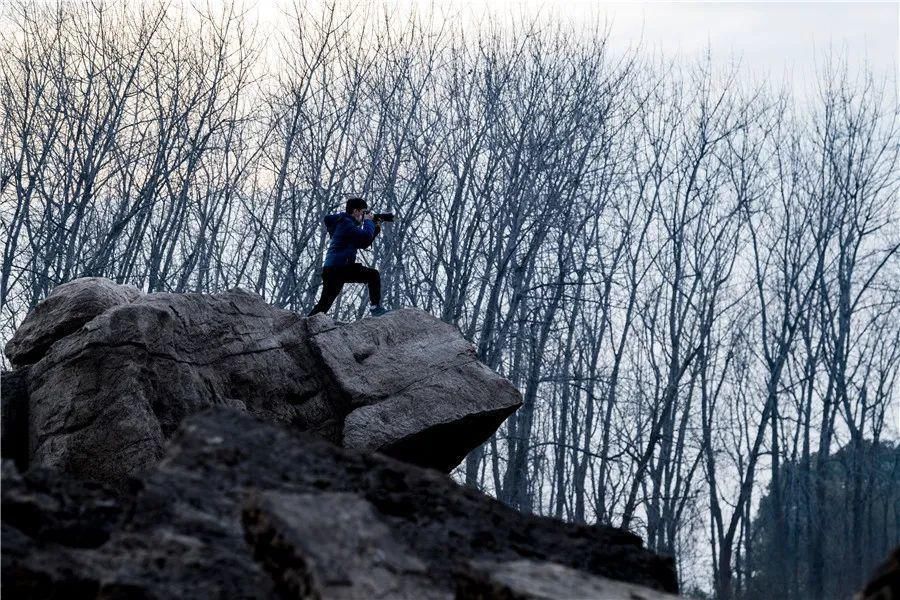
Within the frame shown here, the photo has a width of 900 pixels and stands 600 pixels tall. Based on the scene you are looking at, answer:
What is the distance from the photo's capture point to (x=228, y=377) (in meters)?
9.30

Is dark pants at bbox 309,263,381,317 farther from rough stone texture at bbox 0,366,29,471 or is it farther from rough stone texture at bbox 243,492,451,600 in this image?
rough stone texture at bbox 243,492,451,600

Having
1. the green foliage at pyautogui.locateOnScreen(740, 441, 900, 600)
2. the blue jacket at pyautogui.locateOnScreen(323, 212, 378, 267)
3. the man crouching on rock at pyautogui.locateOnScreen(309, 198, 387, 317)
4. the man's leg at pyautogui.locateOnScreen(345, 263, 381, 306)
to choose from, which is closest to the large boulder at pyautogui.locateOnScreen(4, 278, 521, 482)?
the man's leg at pyautogui.locateOnScreen(345, 263, 381, 306)

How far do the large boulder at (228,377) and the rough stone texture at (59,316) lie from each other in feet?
0.04

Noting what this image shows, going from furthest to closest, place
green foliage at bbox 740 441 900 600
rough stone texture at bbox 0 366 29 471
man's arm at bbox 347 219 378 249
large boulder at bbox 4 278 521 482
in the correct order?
1. green foliage at bbox 740 441 900 600
2. man's arm at bbox 347 219 378 249
3. rough stone texture at bbox 0 366 29 471
4. large boulder at bbox 4 278 521 482

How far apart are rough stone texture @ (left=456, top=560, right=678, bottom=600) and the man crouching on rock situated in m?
7.09

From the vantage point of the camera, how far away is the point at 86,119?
1716cm

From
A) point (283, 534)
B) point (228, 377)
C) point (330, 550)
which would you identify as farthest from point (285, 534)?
point (228, 377)

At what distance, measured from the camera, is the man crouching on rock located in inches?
420

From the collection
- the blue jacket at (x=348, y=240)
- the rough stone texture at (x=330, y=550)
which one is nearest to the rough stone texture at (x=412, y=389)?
the blue jacket at (x=348, y=240)

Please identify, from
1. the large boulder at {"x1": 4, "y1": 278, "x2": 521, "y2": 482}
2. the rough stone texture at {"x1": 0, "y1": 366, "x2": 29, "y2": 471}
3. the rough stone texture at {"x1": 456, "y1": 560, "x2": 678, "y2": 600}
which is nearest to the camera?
the rough stone texture at {"x1": 456, "y1": 560, "x2": 678, "y2": 600}

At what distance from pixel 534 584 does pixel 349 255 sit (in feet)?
24.9

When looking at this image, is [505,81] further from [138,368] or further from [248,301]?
[138,368]

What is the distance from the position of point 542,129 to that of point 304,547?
1647 centimetres

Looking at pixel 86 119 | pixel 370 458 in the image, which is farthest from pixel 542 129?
pixel 370 458
